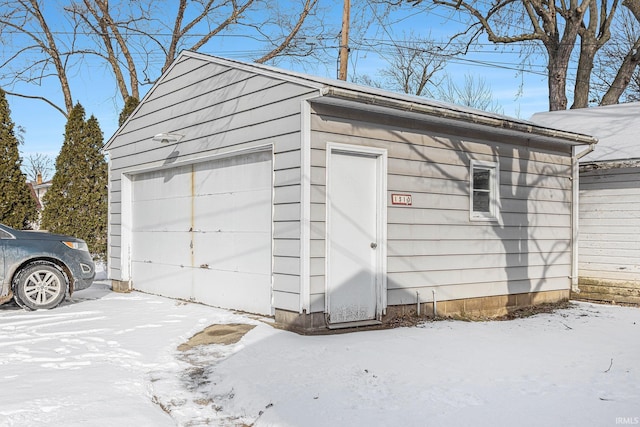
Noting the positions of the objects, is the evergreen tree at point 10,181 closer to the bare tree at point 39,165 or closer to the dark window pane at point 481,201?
the dark window pane at point 481,201

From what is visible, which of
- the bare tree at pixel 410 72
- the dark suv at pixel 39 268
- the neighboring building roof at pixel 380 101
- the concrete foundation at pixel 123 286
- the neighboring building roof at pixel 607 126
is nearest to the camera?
the neighboring building roof at pixel 380 101

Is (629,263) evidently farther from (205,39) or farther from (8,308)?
(205,39)

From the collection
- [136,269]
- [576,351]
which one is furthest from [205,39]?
[576,351]

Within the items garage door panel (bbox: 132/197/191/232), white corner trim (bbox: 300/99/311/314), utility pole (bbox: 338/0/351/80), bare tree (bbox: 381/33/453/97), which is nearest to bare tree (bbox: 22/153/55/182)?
bare tree (bbox: 381/33/453/97)

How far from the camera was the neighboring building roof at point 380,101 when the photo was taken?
633 centimetres

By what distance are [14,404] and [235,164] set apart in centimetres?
442

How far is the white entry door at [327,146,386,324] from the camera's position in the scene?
6.69 metres

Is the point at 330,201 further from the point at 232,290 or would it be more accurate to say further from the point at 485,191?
the point at 485,191

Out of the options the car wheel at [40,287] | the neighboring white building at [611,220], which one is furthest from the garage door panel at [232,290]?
the neighboring white building at [611,220]

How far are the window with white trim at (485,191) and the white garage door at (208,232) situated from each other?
10.6 ft

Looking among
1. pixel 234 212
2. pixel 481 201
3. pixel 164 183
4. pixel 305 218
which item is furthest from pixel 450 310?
pixel 164 183

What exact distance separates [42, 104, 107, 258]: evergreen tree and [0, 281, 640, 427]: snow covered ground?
776cm

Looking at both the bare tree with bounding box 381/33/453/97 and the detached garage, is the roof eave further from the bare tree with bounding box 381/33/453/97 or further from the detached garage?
the bare tree with bounding box 381/33/453/97

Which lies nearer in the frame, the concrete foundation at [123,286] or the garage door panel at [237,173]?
the garage door panel at [237,173]
